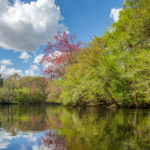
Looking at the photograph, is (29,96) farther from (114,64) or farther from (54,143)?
(54,143)

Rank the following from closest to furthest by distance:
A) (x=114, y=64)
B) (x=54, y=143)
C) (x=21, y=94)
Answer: (x=54, y=143) < (x=114, y=64) < (x=21, y=94)

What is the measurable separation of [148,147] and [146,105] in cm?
1482

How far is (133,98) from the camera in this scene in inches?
616

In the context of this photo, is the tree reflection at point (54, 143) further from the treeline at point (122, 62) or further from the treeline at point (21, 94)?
the treeline at point (21, 94)

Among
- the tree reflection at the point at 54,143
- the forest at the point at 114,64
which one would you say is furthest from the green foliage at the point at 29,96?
the tree reflection at the point at 54,143

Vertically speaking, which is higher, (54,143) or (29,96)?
(54,143)

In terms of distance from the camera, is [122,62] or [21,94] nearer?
[122,62]

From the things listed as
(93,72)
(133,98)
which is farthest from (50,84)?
(133,98)

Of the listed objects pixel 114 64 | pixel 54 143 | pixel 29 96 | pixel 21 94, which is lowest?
pixel 29 96

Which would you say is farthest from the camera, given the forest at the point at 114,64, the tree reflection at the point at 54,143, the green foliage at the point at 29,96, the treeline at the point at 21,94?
the green foliage at the point at 29,96

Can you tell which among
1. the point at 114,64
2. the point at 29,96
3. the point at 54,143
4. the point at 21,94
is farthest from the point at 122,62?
the point at 21,94

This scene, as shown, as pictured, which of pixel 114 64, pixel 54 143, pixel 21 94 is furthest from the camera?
pixel 21 94

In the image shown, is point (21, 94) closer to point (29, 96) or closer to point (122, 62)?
point (29, 96)

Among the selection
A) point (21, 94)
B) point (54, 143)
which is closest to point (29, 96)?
point (21, 94)
